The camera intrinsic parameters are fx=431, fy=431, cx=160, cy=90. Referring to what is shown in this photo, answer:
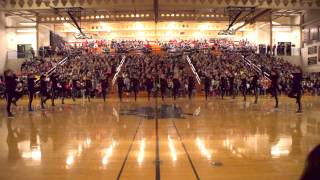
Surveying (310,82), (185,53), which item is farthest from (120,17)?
(310,82)

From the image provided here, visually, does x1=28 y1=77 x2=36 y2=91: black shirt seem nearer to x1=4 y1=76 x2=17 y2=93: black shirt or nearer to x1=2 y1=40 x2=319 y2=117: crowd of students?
x1=4 y1=76 x2=17 y2=93: black shirt

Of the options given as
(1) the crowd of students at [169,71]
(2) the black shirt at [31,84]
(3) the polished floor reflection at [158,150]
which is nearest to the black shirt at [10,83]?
(2) the black shirt at [31,84]

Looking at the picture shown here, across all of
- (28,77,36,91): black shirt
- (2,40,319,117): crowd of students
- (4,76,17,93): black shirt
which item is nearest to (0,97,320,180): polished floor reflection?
(4,76,17,93): black shirt

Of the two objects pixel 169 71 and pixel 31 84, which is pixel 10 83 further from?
pixel 169 71

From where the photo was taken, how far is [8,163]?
6.32m

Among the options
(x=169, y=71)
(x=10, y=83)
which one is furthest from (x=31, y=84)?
(x=169, y=71)

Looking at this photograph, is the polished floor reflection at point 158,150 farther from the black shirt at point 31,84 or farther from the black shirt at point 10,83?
the black shirt at point 31,84

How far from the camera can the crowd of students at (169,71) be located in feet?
87.7

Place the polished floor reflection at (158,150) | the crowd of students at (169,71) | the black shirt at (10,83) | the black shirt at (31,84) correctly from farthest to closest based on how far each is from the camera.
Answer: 1. the crowd of students at (169,71)
2. the black shirt at (31,84)
3. the black shirt at (10,83)
4. the polished floor reflection at (158,150)

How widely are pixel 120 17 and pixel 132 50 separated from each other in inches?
206

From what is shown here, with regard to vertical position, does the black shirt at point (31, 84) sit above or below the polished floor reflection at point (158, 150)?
above

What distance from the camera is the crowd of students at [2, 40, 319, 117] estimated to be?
87.7 feet

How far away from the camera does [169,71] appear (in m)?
31.6

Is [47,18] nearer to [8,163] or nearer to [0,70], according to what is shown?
[0,70]
